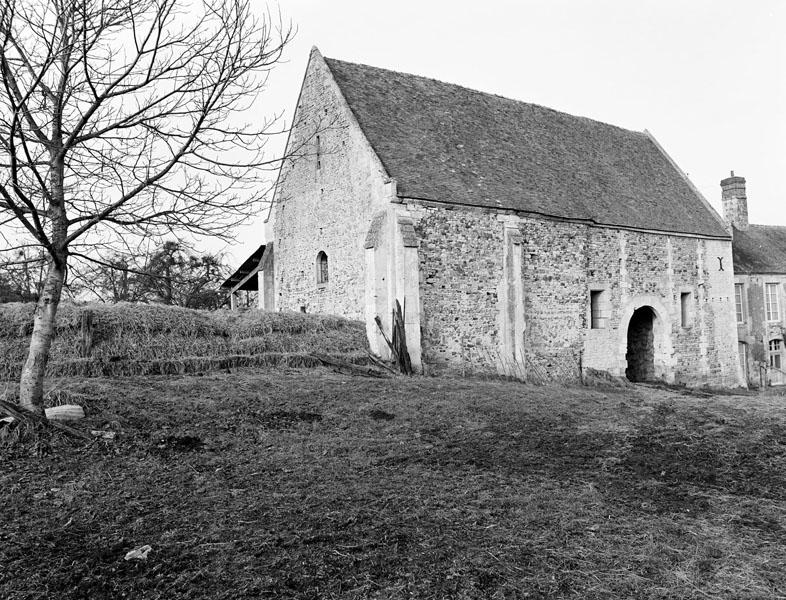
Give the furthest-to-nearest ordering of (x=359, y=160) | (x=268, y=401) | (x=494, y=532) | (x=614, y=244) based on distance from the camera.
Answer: (x=614, y=244) → (x=359, y=160) → (x=268, y=401) → (x=494, y=532)

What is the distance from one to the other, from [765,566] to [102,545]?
4718mm

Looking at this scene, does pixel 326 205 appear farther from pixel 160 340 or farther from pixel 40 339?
pixel 40 339

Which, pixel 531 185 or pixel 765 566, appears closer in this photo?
pixel 765 566

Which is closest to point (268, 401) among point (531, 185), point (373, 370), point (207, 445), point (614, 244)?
point (207, 445)

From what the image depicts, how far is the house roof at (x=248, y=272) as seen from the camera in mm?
20953

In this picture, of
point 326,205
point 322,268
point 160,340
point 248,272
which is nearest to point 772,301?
point 322,268

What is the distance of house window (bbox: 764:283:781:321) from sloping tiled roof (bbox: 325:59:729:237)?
6.05 m

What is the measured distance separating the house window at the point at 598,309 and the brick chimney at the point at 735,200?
507 inches

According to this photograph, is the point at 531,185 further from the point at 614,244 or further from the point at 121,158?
the point at 121,158

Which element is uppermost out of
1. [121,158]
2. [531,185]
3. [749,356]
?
[531,185]

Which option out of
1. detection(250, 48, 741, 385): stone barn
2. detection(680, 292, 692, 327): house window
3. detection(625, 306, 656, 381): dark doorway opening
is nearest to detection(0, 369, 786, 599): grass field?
detection(250, 48, 741, 385): stone barn

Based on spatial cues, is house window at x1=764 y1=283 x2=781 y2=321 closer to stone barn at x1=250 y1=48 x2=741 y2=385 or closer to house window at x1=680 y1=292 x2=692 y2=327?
stone barn at x1=250 y1=48 x2=741 y2=385

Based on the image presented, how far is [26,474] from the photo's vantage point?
590 cm

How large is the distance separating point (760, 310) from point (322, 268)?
18.9m
